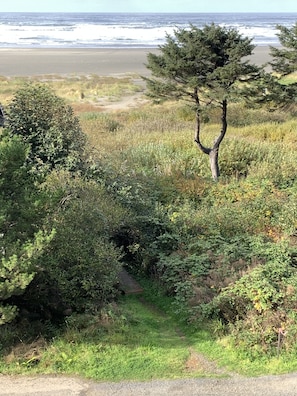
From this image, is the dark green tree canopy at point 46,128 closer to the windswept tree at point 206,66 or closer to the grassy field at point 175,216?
the grassy field at point 175,216

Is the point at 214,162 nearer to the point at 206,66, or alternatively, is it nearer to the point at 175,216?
the point at 206,66

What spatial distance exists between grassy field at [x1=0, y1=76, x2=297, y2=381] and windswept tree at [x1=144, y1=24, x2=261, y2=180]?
187 centimetres

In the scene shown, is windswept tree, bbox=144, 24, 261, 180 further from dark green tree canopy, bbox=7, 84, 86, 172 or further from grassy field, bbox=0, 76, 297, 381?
dark green tree canopy, bbox=7, 84, 86, 172

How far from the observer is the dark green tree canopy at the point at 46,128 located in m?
15.4

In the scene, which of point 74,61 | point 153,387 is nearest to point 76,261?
point 153,387

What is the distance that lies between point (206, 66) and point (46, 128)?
252 inches

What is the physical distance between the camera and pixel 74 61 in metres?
63.5

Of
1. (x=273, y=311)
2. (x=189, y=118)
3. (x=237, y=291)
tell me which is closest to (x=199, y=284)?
(x=237, y=291)

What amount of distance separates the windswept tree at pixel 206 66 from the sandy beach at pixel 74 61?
3226 cm

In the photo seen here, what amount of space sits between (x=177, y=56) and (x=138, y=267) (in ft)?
28.9

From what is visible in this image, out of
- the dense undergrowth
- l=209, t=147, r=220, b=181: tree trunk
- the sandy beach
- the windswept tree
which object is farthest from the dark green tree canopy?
the sandy beach

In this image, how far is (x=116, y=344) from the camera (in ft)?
30.4

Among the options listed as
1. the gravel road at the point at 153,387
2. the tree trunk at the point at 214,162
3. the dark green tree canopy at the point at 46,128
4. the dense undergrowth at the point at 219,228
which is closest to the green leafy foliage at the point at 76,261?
the dense undergrowth at the point at 219,228

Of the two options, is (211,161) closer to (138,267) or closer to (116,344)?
(138,267)
